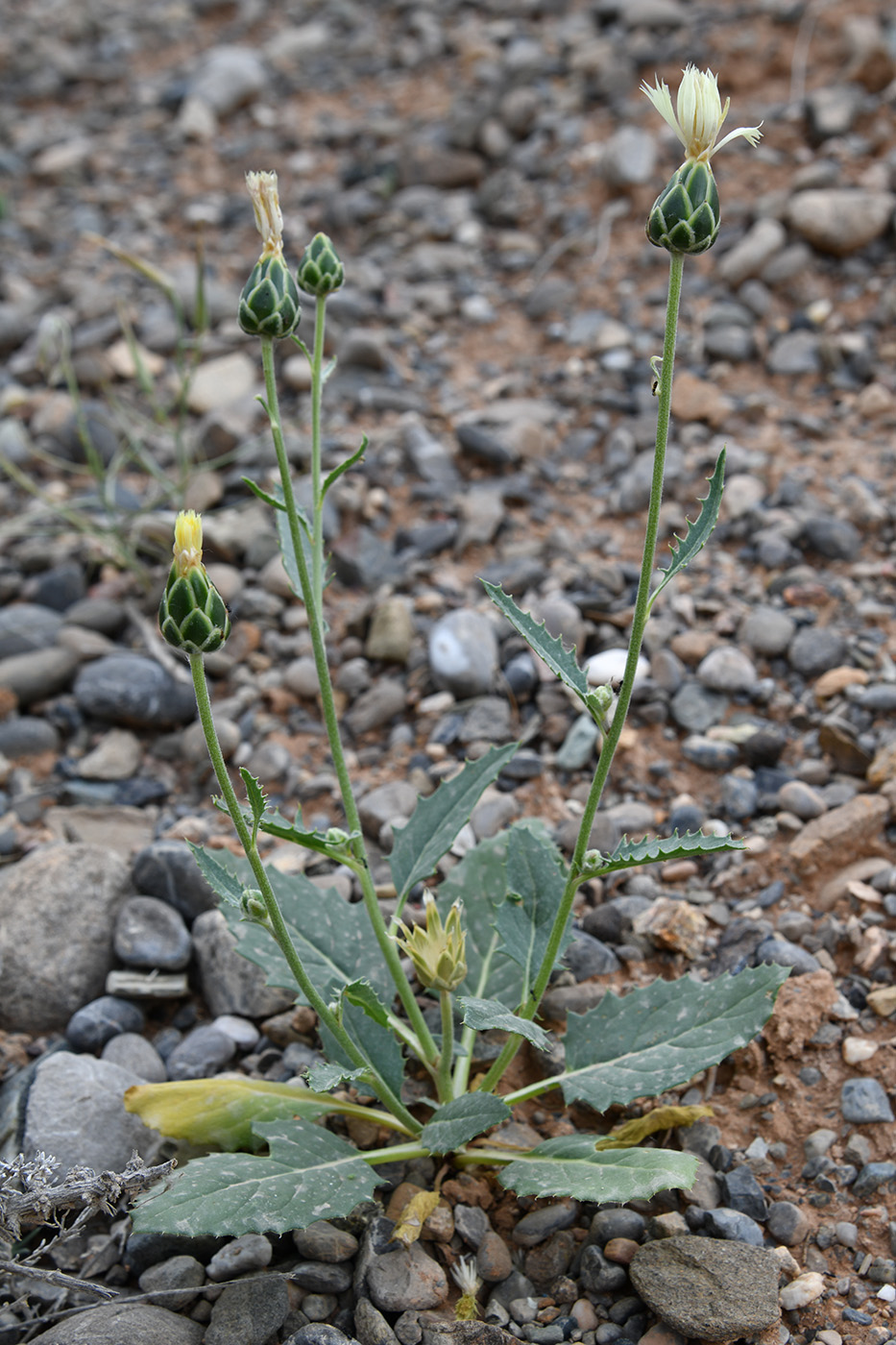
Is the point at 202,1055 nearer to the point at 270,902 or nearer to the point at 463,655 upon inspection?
the point at 270,902

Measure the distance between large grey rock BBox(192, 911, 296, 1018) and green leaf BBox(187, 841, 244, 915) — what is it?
2.86ft

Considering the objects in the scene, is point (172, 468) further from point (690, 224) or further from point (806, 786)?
point (690, 224)

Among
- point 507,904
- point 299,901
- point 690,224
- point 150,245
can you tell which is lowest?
point 299,901

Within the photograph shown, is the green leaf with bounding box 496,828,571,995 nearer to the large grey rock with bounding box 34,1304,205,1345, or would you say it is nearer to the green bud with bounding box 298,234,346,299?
the large grey rock with bounding box 34,1304,205,1345

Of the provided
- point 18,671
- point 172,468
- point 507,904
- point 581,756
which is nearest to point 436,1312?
point 507,904

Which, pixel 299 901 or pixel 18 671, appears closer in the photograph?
pixel 299 901

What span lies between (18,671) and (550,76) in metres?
5.03

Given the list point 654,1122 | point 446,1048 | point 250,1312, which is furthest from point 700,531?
point 250,1312

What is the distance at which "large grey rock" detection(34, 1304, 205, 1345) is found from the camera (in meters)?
2.09

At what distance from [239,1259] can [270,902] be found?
910 mm

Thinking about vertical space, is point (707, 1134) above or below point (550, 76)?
below

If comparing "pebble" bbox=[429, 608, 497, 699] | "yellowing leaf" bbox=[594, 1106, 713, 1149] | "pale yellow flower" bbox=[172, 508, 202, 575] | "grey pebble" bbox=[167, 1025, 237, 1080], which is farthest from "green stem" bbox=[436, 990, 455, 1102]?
"pebble" bbox=[429, 608, 497, 699]

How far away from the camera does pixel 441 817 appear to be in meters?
2.72

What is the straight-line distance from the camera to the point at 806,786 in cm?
334
